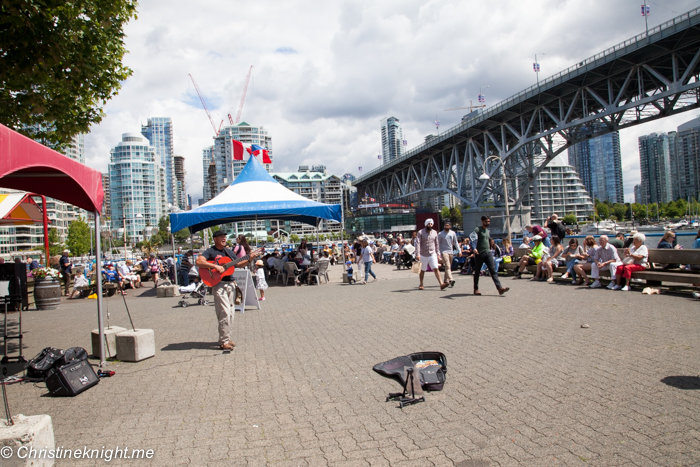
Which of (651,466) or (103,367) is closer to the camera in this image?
(651,466)

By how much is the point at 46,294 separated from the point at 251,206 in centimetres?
698

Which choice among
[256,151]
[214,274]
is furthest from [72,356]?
[256,151]

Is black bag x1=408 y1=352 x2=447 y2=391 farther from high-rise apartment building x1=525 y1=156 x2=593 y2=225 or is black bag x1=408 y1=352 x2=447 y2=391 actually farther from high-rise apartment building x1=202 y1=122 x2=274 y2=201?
high-rise apartment building x1=202 y1=122 x2=274 y2=201

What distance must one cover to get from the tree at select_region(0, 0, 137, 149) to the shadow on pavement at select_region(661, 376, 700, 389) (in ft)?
32.0

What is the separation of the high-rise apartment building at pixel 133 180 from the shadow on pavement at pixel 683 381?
174885 millimetres

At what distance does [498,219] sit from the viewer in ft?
203

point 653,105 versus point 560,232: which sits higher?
point 653,105

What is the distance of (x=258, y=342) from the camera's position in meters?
7.13

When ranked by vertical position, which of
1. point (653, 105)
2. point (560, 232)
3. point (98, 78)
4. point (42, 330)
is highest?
point (653, 105)

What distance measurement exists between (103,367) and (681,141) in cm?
16828

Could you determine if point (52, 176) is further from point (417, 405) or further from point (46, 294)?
point (46, 294)

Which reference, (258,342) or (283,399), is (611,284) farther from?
(283,399)

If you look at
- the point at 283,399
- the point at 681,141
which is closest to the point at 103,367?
the point at 283,399

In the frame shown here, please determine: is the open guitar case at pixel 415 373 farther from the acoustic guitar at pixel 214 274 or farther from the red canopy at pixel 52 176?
the red canopy at pixel 52 176
